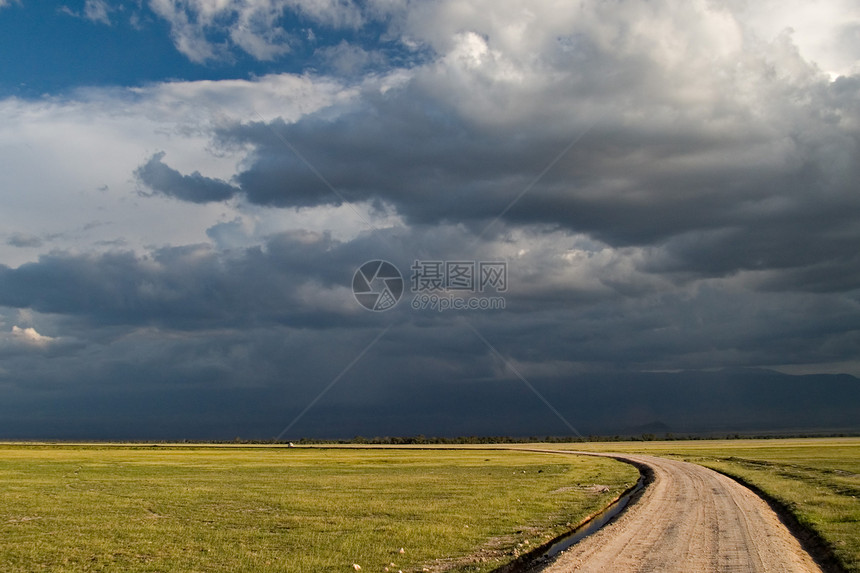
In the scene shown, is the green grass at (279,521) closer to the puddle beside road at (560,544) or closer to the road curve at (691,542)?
the puddle beside road at (560,544)

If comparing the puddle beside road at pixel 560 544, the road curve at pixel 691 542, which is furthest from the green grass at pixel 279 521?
the road curve at pixel 691 542

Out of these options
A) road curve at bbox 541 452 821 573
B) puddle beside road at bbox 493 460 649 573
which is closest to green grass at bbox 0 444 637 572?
puddle beside road at bbox 493 460 649 573

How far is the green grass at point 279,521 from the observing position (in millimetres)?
20469

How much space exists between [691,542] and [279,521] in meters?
16.1

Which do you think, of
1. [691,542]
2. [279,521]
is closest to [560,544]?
[691,542]

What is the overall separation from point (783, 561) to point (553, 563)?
21.1ft

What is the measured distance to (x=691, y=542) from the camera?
21.7 m

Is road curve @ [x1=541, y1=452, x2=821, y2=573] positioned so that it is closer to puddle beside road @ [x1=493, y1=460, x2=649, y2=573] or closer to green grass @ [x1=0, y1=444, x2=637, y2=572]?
puddle beside road @ [x1=493, y1=460, x2=649, y2=573]

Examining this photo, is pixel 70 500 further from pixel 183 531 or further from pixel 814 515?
pixel 814 515

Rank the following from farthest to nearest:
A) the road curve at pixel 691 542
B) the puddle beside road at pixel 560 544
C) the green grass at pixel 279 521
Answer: the green grass at pixel 279 521 → the puddle beside road at pixel 560 544 → the road curve at pixel 691 542

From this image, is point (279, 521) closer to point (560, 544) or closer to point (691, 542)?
point (560, 544)

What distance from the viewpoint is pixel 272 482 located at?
49625 millimetres

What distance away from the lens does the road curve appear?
725 inches

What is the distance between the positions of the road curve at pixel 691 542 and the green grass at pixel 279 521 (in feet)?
8.09
